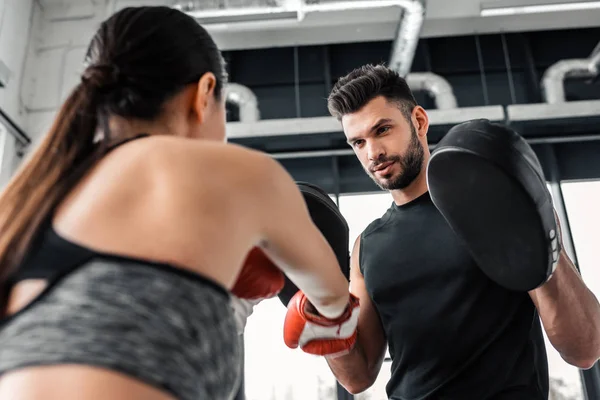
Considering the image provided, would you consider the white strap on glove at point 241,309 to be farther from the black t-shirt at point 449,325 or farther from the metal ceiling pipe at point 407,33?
the metal ceiling pipe at point 407,33

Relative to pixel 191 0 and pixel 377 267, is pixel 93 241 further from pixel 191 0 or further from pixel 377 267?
pixel 191 0

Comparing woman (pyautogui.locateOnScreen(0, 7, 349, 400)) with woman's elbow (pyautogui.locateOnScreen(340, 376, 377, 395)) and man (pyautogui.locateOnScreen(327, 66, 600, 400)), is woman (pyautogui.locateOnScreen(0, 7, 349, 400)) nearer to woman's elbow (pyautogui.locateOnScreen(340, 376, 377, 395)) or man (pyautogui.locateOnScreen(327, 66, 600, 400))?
man (pyautogui.locateOnScreen(327, 66, 600, 400))

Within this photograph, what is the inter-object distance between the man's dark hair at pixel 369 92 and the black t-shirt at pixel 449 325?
48cm

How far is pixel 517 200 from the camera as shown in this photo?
1165 millimetres

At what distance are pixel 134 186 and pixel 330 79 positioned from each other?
13.1 feet

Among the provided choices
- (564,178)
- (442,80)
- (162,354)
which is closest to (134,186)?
(162,354)

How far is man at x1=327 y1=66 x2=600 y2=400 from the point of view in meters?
1.43

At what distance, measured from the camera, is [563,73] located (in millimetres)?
4223

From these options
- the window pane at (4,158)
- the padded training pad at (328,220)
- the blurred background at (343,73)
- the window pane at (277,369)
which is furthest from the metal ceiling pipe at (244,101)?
the padded training pad at (328,220)

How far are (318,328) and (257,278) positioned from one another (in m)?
0.29

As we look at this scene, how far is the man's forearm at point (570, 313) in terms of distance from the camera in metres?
1.37

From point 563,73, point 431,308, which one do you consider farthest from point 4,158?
point 563,73

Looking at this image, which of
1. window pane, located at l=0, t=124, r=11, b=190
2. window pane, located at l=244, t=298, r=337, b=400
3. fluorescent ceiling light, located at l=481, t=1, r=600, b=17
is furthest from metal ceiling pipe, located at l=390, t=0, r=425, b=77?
window pane, located at l=0, t=124, r=11, b=190

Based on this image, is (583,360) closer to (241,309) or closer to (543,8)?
(241,309)
